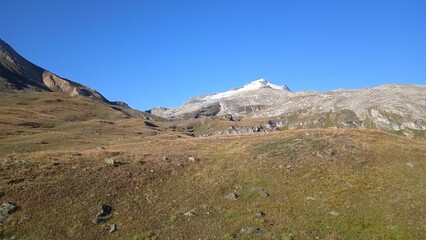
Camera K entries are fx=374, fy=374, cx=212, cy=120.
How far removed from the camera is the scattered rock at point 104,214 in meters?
29.5

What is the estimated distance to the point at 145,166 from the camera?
41.2 m

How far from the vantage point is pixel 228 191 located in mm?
35969

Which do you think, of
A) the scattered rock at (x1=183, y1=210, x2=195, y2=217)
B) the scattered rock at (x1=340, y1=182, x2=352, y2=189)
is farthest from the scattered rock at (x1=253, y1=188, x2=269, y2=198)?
the scattered rock at (x1=340, y1=182, x2=352, y2=189)

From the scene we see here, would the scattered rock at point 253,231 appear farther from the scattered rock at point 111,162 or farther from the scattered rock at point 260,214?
the scattered rock at point 111,162

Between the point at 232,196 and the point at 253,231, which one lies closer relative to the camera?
the point at 253,231

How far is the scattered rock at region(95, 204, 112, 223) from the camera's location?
96.9 feet

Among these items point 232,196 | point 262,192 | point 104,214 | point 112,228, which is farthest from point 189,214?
point 262,192

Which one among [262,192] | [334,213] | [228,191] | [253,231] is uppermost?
[262,192]

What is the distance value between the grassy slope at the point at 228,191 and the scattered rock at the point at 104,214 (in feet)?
1.91

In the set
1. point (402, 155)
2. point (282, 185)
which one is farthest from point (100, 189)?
point (402, 155)

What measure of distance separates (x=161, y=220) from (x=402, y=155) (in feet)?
97.8

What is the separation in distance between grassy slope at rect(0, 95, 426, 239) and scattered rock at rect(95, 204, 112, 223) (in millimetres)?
583

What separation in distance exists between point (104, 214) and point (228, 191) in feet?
38.5

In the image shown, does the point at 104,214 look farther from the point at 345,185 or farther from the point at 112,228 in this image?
the point at 345,185
